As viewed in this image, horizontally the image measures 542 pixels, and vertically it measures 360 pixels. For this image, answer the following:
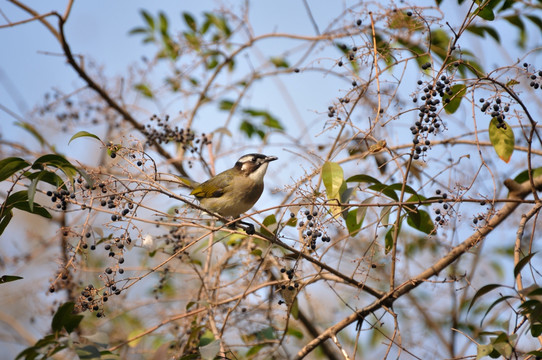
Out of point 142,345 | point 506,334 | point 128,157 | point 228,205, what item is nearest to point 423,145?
point 506,334

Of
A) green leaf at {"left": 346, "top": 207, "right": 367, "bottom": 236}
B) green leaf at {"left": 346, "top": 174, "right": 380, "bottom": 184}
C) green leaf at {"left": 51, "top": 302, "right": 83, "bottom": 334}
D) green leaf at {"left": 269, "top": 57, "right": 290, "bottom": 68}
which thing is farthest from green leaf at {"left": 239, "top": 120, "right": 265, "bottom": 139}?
green leaf at {"left": 51, "top": 302, "right": 83, "bottom": 334}

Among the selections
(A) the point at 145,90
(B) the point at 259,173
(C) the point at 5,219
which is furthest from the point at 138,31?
(C) the point at 5,219

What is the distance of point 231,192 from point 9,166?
2632mm

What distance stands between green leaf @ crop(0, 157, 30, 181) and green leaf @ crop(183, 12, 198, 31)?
11.1 ft

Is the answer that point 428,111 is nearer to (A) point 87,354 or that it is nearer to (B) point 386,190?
(B) point 386,190

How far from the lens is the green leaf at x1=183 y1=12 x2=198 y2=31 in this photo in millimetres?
5559

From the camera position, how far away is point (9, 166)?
2.52 m

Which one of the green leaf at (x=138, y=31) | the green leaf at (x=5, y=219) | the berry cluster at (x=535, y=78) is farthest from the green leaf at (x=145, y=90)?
the berry cluster at (x=535, y=78)

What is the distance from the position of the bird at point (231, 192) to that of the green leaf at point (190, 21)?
5.10 feet

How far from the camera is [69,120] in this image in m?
5.48

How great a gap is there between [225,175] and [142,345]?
1.67m

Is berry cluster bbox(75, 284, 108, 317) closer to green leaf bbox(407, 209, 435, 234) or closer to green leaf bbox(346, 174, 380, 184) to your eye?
green leaf bbox(346, 174, 380, 184)

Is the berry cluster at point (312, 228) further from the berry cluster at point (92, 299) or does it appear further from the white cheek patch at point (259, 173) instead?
the white cheek patch at point (259, 173)

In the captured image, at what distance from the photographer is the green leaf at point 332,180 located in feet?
9.34
